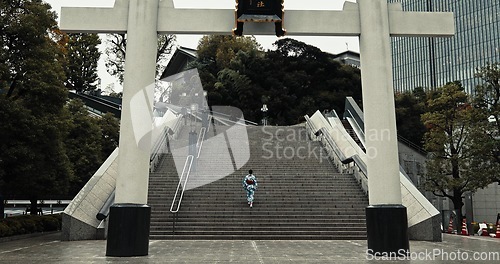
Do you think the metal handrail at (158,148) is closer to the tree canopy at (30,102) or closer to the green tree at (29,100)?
the tree canopy at (30,102)

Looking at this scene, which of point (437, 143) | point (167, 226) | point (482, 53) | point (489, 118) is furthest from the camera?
point (482, 53)

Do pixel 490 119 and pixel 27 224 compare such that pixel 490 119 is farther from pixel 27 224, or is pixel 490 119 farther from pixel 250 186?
pixel 27 224

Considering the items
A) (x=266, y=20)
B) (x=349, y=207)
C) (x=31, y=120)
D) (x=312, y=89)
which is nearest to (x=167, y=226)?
(x=31, y=120)

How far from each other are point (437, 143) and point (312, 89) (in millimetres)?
25900

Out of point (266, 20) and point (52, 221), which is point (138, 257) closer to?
point (266, 20)

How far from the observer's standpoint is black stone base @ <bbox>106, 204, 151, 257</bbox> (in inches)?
324

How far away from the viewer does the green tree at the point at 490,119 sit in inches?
658

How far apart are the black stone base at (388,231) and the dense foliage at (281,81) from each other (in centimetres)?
3479

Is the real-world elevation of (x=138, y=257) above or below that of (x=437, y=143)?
below

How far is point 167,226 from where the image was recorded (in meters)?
13.1

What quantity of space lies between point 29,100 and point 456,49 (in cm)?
8080

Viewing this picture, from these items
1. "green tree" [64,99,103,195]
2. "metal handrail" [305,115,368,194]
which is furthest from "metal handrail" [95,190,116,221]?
"metal handrail" [305,115,368,194]

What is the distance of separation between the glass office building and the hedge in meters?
67.9

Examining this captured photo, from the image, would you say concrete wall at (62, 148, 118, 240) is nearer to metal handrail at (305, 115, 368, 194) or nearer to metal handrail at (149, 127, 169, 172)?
metal handrail at (149, 127, 169, 172)
